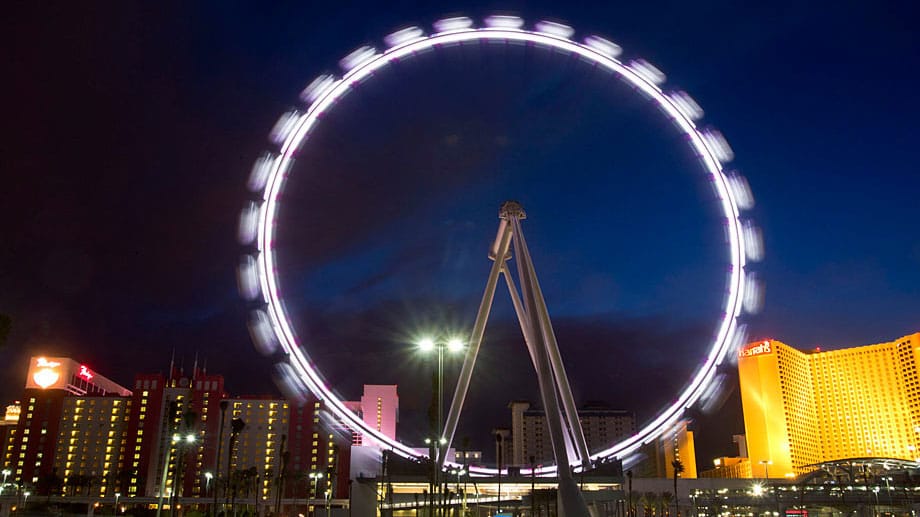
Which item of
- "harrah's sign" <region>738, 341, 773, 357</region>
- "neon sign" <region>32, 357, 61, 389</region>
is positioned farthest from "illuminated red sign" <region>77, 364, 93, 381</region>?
"harrah's sign" <region>738, 341, 773, 357</region>

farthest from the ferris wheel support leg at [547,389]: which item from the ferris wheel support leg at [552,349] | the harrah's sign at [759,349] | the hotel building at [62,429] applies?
the harrah's sign at [759,349]

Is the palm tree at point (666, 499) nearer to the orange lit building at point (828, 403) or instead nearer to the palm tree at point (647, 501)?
the palm tree at point (647, 501)

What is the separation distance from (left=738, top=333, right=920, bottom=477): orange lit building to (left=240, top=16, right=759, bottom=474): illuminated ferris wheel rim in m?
115

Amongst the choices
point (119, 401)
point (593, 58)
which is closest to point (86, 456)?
point (119, 401)

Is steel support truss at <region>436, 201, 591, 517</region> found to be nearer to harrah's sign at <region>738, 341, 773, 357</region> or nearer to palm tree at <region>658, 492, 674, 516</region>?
palm tree at <region>658, 492, 674, 516</region>

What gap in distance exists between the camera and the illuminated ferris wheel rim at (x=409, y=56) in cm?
3300

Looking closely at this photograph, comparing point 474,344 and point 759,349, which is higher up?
point 759,349

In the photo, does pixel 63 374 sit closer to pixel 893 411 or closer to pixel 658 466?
pixel 658 466

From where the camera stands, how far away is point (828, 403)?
156500 millimetres

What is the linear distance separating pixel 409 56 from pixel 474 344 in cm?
1338

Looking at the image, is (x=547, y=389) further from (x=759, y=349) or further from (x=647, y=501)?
(x=759, y=349)

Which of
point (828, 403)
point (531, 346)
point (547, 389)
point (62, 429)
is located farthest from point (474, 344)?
point (828, 403)

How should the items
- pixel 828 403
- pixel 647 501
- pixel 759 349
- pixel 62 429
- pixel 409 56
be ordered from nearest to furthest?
1. pixel 409 56
2. pixel 647 501
3. pixel 62 429
4. pixel 759 349
5. pixel 828 403

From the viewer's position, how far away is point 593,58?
3419cm
